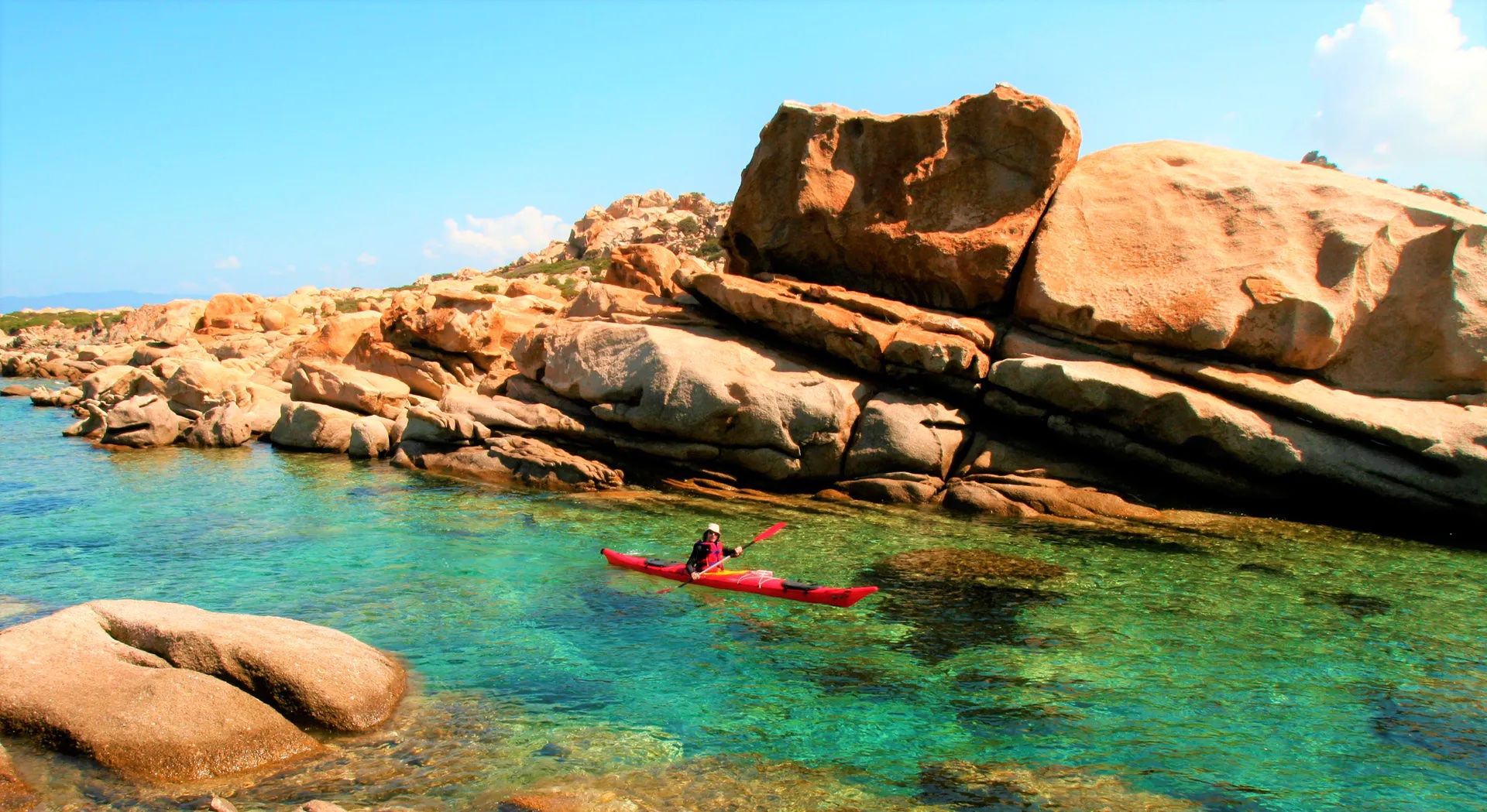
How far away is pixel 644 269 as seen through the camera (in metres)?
28.9

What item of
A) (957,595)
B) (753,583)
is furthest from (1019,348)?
(753,583)

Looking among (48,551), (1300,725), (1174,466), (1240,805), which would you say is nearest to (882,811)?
(1240,805)

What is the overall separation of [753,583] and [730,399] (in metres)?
7.00

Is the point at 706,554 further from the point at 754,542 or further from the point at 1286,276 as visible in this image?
the point at 1286,276

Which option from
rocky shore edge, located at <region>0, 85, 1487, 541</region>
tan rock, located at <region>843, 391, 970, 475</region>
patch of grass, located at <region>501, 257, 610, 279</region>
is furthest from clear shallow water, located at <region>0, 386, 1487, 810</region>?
patch of grass, located at <region>501, 257, 610, 279</region>

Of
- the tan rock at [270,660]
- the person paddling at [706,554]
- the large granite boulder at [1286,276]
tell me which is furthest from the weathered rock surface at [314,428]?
the large granite boulder at [1286,276]

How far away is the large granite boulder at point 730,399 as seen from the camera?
2216 centimetres

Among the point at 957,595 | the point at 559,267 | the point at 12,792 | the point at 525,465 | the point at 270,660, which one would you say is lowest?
the point at 12,792

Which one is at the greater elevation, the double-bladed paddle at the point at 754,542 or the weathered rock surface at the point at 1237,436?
the weathered rock surface at the point at 1237,436

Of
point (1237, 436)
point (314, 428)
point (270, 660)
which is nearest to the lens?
point (270, 660)

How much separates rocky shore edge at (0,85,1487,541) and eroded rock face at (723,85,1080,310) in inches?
2.4

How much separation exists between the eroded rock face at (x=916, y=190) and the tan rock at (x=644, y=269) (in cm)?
378

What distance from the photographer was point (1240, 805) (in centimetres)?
920

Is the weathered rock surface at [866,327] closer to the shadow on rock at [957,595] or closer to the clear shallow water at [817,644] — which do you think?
the clear shallow water at [817,644]
